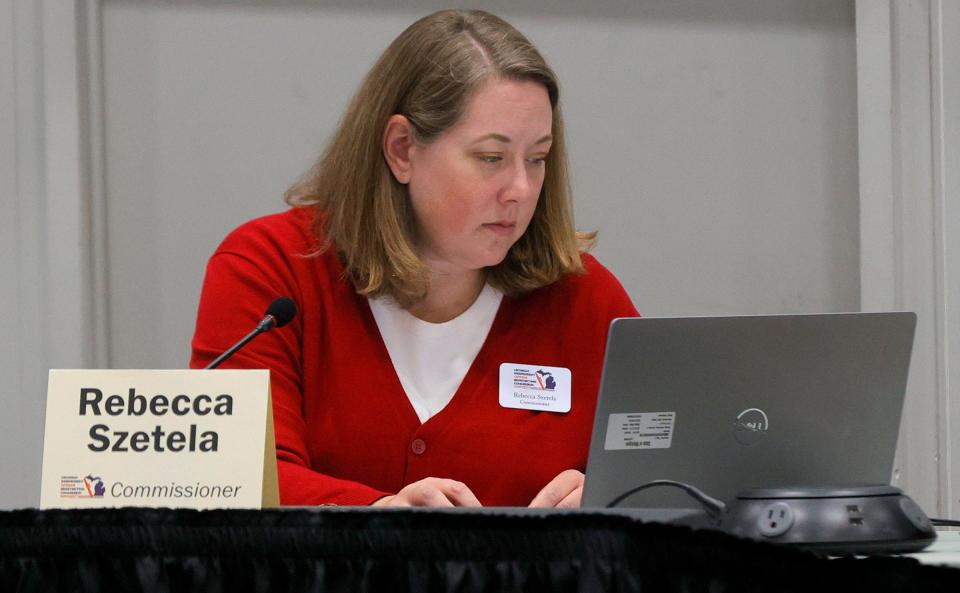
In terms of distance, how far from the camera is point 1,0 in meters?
2.55

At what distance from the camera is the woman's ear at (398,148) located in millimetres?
1943

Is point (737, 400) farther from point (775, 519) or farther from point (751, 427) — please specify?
point (775, 519)

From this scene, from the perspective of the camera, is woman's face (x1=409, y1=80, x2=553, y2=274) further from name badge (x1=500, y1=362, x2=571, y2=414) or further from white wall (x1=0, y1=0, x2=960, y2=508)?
white wall (x1=0, y1=0, x2=960, y2=508)

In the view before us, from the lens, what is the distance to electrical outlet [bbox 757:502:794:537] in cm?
111

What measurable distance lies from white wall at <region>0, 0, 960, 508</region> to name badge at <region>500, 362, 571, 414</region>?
955mm

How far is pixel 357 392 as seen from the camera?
186cm

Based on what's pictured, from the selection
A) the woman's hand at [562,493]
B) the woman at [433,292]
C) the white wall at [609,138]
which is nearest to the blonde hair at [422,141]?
the woman at [433,292]

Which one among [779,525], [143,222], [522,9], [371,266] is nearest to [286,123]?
[143,222]

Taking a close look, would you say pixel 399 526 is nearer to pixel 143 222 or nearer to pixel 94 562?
pixel 94 562

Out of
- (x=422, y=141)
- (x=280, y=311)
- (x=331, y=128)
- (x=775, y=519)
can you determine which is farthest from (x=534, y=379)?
(x=331, y=128)

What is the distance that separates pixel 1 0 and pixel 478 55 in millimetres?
1251

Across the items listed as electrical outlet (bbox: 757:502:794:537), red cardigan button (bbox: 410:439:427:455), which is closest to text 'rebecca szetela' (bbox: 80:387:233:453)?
electrical outlet (bbox: 757:502:794:537)

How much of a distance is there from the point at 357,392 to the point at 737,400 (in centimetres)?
75

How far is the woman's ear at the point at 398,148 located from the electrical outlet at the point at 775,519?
1.01m
